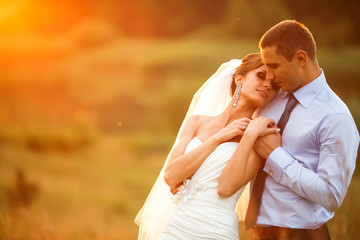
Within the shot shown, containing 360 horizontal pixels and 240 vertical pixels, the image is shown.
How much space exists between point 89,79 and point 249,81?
23.3 meters

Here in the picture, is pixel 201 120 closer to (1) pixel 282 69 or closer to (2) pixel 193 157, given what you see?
(2) pixel 193 157

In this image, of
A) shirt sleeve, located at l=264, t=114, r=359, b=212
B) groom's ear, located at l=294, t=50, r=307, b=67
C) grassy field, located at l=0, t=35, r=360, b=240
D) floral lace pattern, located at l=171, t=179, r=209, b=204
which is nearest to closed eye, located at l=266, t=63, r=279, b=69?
groom's ear, located at l=294, t=50, r=307, b=67

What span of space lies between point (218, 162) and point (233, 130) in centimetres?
22

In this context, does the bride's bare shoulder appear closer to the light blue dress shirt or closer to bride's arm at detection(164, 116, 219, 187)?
bride's arm at detection(164, 116, 219, 187)

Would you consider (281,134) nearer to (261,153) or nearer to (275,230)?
(261,153)

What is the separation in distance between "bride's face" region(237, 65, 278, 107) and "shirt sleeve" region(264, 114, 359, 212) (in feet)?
1.52

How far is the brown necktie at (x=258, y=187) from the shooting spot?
242cm

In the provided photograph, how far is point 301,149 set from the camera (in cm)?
228

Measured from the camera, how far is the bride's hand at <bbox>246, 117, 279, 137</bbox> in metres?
2.32

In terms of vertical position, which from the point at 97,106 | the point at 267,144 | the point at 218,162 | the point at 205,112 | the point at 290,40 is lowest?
the point at 97,106

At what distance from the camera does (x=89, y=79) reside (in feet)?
81.8

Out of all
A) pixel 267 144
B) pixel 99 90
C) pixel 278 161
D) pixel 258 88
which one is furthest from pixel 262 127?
pixel 99 90

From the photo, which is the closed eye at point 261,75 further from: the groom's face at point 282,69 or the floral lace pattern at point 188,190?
the floral lace pattern at point 188,190

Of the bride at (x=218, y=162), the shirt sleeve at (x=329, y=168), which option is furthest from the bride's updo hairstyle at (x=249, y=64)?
the shirt sleeve at (x=329, y=168)
